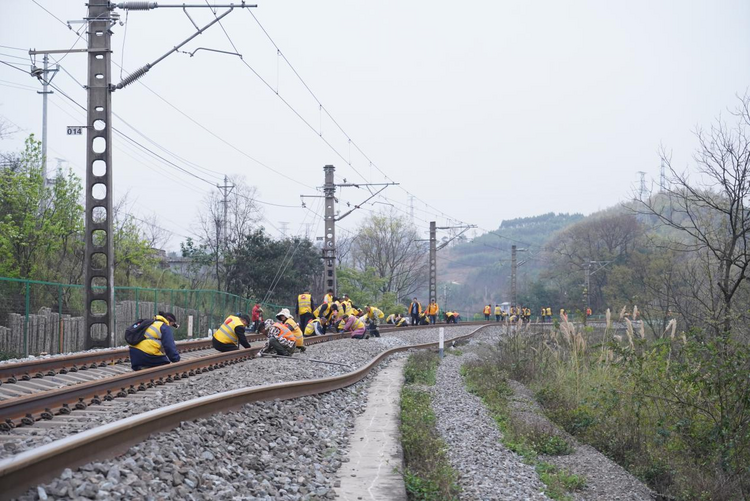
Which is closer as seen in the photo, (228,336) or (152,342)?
(152,342)

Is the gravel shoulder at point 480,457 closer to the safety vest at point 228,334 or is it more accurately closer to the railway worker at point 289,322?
the railway worker at point 289,322

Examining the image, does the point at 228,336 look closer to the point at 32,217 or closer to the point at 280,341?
the point at 280,341

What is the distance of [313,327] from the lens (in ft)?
87.2

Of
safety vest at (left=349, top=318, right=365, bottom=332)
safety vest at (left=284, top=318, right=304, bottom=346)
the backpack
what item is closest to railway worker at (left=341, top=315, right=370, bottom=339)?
safety vest at (left=349, top=318, right=365, bottom=332)

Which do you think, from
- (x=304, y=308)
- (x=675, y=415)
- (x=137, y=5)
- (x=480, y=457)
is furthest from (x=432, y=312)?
(x=480, y=457)

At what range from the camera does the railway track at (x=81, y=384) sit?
28.0ft

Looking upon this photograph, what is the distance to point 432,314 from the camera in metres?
48.2

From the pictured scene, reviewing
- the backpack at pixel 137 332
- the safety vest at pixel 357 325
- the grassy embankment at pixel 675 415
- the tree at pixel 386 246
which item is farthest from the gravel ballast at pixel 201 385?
the tree at pixel 386 246

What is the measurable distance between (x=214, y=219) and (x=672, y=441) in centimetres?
5263

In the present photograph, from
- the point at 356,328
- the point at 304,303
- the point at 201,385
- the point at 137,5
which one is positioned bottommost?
the point at 201,385

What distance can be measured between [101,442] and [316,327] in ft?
71.7

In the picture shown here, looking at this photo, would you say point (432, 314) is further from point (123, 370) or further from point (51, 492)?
point (51, 492)

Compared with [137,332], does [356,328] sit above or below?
below

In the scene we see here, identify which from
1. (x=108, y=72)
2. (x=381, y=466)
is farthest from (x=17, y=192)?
(x=381, y=466)
